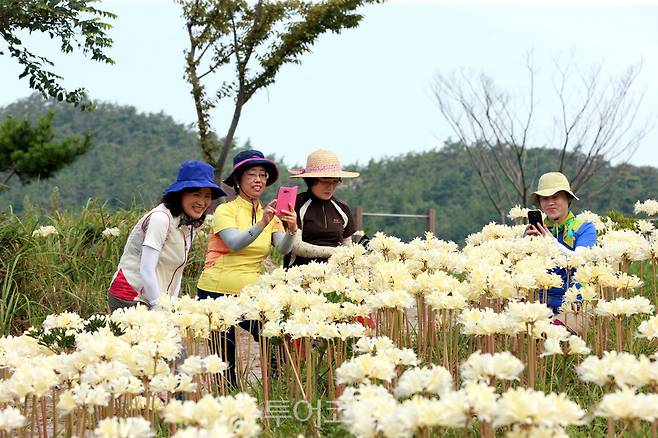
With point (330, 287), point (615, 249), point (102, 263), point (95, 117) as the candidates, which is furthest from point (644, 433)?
point (95, 117)

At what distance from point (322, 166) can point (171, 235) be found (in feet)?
4.33

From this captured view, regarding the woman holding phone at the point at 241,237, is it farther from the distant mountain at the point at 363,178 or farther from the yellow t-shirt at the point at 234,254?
the distant mountain at the point at 363,178

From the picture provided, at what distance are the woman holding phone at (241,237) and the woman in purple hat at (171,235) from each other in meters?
0.28

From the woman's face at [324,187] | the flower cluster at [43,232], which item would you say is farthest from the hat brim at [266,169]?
the flower cluster at [43,232]

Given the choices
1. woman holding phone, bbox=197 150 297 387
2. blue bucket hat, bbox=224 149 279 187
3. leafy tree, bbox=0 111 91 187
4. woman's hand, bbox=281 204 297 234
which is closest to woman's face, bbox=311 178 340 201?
blue bucket hat, bbox=224 149 279 187

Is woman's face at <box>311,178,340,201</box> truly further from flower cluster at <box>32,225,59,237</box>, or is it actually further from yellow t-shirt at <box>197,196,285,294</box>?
flower cluster at <box>32,225,59,237</box>

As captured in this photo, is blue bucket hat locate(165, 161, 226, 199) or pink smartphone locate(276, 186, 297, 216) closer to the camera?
blue bucket hat locate(165, 161, 226, 199)

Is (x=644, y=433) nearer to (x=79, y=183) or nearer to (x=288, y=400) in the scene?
(x=288, y=400)

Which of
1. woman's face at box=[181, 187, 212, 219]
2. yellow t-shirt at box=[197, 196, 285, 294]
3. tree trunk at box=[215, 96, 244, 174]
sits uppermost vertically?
tree trunk at box=[215, 96, 244, 174]

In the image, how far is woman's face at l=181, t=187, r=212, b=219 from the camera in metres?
4.76

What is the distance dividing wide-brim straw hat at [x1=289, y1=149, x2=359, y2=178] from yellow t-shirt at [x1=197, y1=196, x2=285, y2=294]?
47 cm

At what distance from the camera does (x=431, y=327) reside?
4.25 meters

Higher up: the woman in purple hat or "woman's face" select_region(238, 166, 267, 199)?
"woman's face" select_region(238, 166, 267, 199)

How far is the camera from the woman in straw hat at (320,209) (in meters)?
5.52
